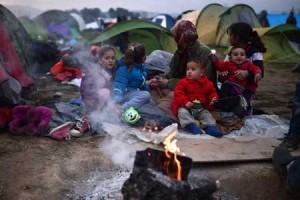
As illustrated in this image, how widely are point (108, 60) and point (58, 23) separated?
15246 mm

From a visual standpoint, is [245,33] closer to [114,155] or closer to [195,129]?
[195,129]

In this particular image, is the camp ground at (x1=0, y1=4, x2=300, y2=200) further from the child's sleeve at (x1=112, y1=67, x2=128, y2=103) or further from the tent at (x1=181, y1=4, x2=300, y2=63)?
the tent at (x1=181, y1=4, x2=300, y2=63)

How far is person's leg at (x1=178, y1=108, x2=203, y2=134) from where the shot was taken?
13.8ft

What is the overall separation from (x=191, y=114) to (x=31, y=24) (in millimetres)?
12555

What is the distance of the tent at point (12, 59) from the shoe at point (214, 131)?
2.73 m

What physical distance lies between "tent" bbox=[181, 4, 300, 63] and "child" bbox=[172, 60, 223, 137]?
24.9 ft

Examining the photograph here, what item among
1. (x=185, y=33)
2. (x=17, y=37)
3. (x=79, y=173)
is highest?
(x=185, y=33)

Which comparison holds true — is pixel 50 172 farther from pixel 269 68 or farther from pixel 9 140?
pixel 269 68

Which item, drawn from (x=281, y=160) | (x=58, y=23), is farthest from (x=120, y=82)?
(x=58, y=23)

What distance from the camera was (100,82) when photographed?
4.69m

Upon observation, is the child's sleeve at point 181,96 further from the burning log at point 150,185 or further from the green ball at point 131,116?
the burning log at point 150,185

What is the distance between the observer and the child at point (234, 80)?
182 inches

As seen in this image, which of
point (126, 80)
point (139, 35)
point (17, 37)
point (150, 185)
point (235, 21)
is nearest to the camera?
point (150, 185)

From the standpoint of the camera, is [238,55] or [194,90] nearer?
[194,90]
